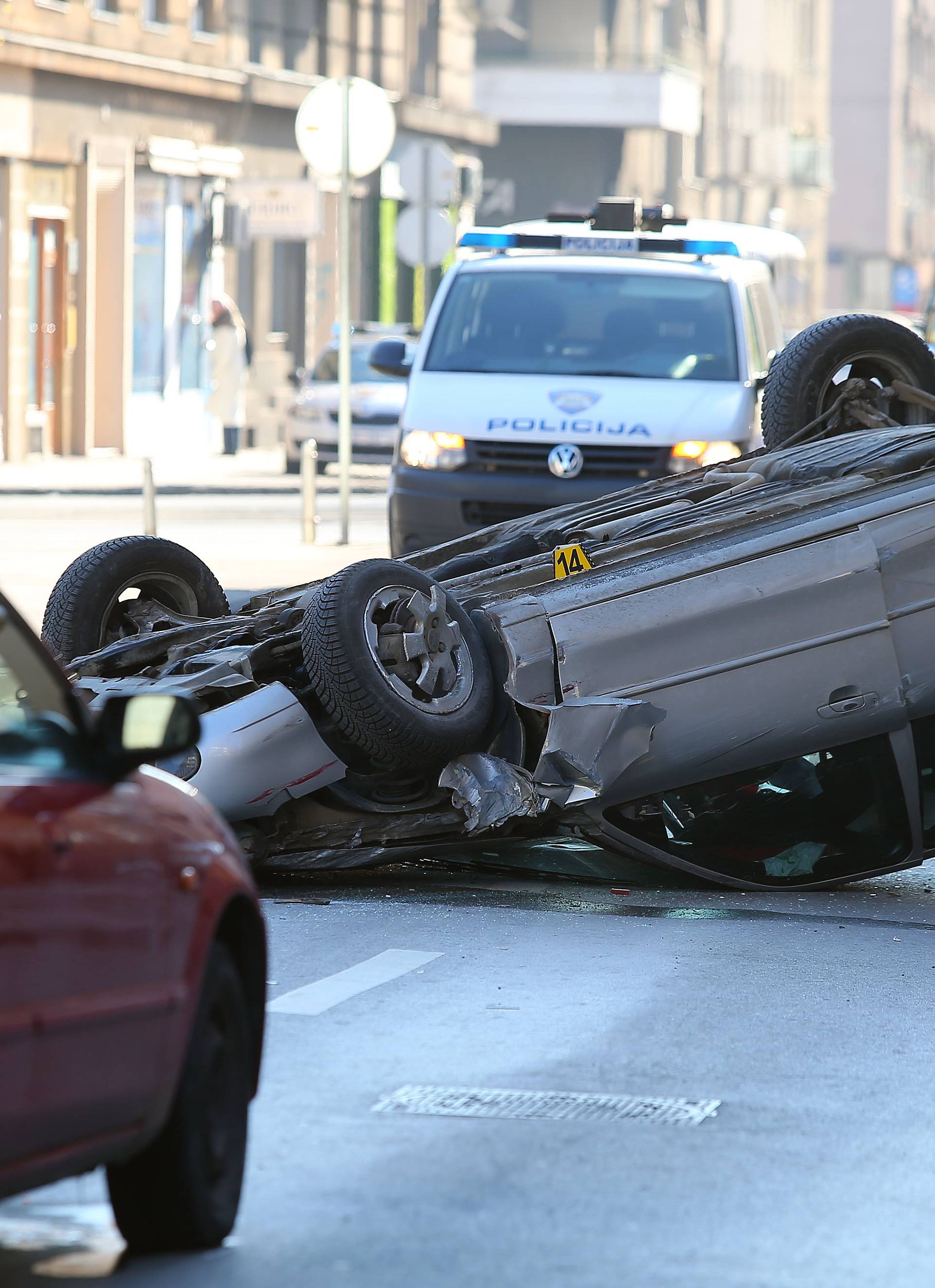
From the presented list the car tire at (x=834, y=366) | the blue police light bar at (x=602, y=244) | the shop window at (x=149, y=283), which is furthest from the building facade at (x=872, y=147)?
the car tire at (x=834, y=366)

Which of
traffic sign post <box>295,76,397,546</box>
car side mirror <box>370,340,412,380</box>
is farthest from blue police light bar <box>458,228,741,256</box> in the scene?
traffic sign post <box>295,76,397,546</box>

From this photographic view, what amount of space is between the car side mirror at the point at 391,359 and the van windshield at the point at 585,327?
686mm

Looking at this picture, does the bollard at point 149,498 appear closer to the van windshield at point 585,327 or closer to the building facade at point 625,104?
the van windshield at point 585,327

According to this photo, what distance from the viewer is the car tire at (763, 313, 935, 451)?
35.0 ft

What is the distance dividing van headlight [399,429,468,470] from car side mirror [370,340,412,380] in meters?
1.12

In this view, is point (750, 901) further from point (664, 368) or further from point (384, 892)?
point (664, 368)

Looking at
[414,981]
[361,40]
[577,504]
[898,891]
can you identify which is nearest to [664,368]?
[577,504]

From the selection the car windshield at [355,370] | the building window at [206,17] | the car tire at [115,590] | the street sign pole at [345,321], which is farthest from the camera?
the building window at [206,17]

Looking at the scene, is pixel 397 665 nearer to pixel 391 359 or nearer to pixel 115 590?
pixel 115 590

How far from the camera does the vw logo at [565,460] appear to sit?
49.6ft

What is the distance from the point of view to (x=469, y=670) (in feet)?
26.8

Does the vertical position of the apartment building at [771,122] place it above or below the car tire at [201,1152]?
above

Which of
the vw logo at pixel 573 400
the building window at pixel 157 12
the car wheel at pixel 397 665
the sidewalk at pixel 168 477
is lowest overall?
the sidewalk at pixel 168 477

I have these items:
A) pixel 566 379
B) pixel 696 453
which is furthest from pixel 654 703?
pixel 566 379
